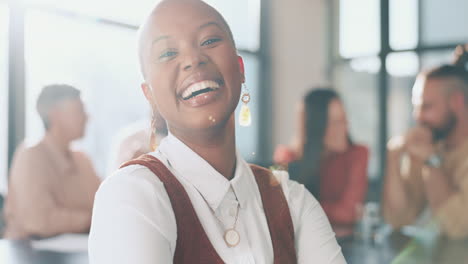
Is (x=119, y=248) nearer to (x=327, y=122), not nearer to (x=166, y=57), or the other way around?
(x=166, y=57)

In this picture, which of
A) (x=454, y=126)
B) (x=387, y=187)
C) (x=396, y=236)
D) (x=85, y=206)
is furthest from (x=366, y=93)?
(x=85, y=206)

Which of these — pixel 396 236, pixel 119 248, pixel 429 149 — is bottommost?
pixel 396 236

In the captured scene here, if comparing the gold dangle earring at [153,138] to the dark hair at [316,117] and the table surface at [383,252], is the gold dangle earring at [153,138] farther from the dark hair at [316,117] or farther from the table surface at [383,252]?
the dark hair at [316,117]

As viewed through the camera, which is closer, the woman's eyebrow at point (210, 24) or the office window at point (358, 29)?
the woman's eyebrow at point (210, 24)

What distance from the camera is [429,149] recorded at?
3.29ft

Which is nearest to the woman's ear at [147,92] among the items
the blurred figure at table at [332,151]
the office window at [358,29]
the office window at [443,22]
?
the blurred figure at table at [332,151]

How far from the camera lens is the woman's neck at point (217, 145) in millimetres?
236

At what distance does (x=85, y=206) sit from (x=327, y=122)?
0.73 m

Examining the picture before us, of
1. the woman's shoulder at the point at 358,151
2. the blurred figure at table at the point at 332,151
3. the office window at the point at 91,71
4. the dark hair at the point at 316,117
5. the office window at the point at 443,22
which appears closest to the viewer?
the office window at the point at 91,71

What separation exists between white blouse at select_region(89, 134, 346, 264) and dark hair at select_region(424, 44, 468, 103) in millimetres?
785

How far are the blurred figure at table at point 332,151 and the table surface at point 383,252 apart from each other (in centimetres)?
9

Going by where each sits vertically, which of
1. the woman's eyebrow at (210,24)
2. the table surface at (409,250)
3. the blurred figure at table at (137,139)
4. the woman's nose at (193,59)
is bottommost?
the table surface at (409,250)

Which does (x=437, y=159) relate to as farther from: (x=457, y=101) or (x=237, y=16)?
(x=237, y=16)

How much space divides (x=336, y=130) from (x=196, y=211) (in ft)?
3.02
